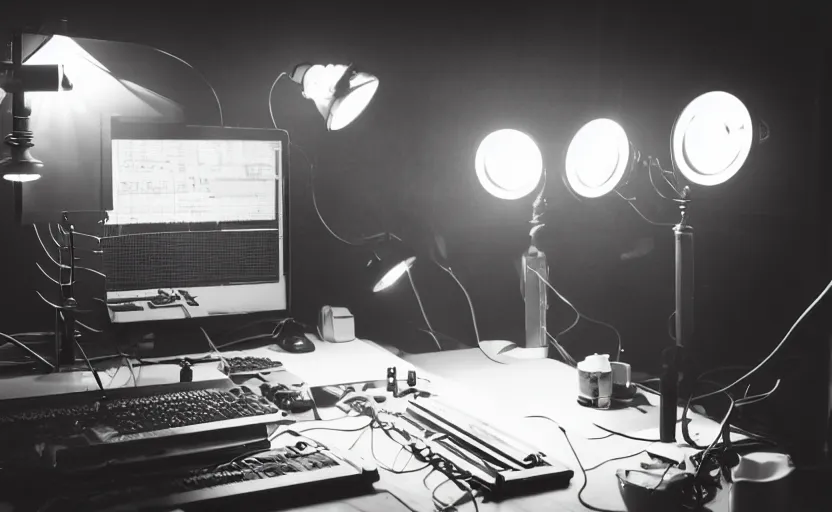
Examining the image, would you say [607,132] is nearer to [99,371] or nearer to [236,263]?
[236,263]

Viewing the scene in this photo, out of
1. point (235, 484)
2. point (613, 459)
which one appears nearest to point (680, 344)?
point (613, 459)

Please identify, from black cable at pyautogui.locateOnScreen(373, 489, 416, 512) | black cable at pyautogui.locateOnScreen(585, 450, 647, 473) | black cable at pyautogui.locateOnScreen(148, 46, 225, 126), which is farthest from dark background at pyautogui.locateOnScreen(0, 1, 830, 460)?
black cable at pyautogui.locateOnScreen(373, 489, 416, 512)

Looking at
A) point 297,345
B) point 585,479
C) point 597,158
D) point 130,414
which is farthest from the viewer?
point 297,345

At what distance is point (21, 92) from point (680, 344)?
1392 millimetres

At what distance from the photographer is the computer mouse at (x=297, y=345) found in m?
2.02

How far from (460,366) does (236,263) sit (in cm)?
64

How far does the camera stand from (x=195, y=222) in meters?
1.87

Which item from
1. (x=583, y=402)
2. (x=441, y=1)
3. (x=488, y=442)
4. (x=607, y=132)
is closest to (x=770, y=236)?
(x=607, y=132)

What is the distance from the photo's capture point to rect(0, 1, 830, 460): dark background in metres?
2.08

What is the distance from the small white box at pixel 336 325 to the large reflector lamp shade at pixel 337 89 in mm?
528

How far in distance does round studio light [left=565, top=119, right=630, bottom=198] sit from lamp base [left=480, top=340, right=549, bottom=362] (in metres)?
0.48

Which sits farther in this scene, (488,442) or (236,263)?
(236,263)

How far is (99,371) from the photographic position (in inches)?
70.2

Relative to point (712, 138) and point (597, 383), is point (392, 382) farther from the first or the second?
point (712, 138)
